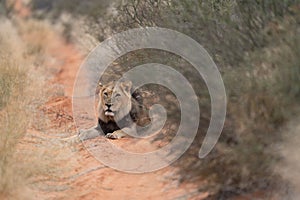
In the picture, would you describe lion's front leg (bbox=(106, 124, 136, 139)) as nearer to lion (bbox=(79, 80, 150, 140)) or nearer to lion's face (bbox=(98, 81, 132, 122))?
lion (bbox=(79, 80, 150, 140))

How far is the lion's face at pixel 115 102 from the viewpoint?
7996 millimetres

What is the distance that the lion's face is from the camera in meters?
8.00

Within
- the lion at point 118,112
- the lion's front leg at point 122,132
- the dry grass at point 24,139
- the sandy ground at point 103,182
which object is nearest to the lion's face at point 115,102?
the lion at point 118,112

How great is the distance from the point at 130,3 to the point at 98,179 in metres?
3.78

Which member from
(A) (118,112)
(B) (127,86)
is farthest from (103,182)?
(B) (127,86)

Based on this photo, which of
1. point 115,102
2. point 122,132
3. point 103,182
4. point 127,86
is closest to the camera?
point 103,182

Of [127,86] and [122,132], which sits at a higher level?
[127,86]

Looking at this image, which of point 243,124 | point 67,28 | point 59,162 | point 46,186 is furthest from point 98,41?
point 243,124

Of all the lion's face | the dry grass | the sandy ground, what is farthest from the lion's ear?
the dry grass

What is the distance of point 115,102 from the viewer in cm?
800

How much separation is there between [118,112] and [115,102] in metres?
0.17

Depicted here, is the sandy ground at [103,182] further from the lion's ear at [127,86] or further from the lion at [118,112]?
the lion's ear at [127,86]

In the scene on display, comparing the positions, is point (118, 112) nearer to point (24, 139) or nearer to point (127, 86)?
point (127, 86)

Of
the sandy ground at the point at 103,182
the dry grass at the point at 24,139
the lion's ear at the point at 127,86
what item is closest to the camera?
the sandy ground at the point at 103,182
